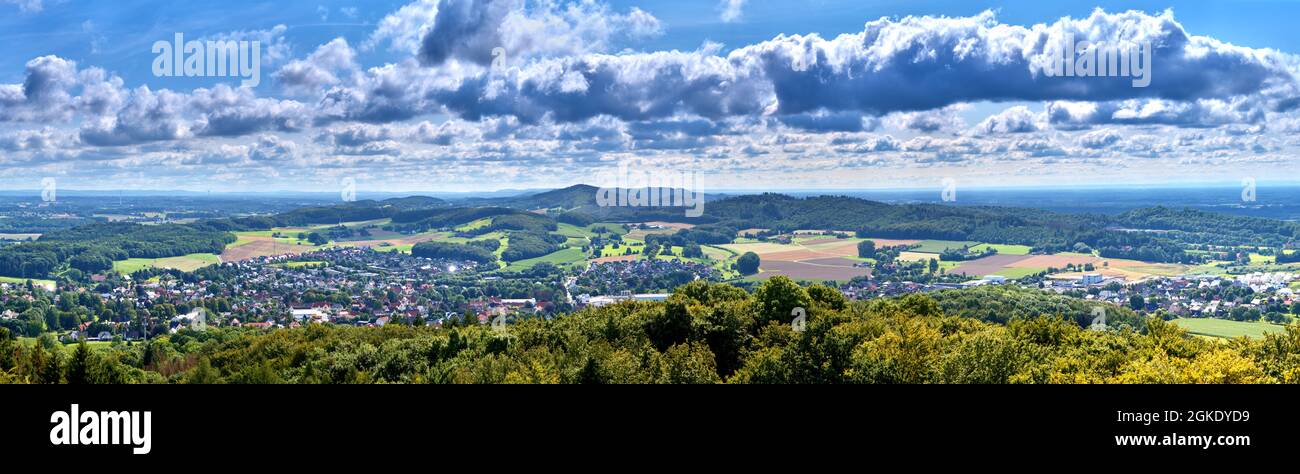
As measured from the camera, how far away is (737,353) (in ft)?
132

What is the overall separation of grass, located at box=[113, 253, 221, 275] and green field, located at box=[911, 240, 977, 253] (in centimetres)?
12862

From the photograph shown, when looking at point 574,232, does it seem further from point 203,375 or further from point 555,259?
point 203,375

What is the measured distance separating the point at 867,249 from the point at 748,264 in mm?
34159

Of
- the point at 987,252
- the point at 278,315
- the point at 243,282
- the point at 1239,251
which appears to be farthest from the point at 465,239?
the point at 1239,251

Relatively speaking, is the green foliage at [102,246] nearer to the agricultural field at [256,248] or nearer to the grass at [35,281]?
the agricultural field at [256,248]

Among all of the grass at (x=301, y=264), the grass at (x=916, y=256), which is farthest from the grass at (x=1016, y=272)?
the grass at (x=301, y=264)

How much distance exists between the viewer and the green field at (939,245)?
6306 inches

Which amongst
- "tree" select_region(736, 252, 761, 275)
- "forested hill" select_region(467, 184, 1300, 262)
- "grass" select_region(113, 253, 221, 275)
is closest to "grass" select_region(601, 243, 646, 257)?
"forested hill" select_region(467, 184, 1300, 262)

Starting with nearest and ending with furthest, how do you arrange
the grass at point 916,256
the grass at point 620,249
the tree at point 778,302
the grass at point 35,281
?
the tree at point 778,302, the grass at point 35,281, the grass at point 916,256, the grass at point 620,249

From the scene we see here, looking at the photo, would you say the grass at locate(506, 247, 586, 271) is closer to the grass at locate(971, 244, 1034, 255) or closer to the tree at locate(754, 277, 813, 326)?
the grass at locate(971, 244, 1034, 255)

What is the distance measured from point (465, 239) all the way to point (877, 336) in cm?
14929

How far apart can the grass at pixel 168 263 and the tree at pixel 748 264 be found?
3522 inches

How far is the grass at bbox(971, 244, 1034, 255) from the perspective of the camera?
155m
